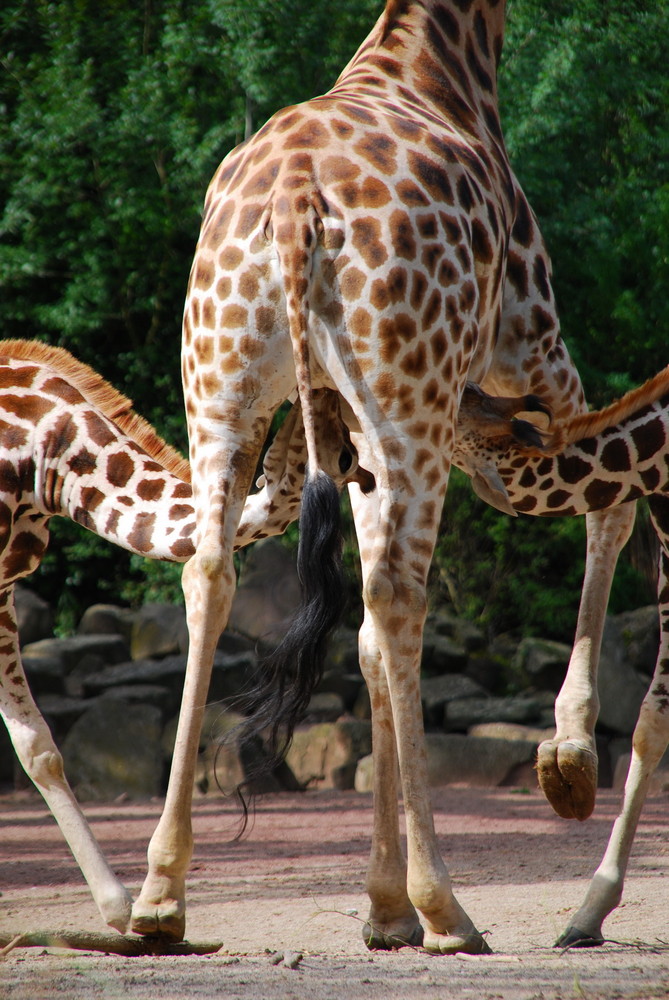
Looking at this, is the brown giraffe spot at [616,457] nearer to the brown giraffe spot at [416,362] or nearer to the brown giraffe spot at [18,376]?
the brown giraffe spot at [416,362]

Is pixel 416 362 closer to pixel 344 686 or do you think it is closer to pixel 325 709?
pixel 325 709

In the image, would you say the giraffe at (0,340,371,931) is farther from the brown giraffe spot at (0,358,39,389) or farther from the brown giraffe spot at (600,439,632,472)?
the brown giraffe spot at (600,439,632,472)

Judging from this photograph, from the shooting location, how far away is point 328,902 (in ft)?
16.3

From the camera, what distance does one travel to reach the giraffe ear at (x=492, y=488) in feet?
13.6

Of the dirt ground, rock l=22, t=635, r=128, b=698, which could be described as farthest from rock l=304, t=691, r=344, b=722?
rock l=22, t=635, r=128, b=698

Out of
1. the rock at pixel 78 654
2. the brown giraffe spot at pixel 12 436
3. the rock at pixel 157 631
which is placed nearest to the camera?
the brown giraffe spot at pixel 12 436

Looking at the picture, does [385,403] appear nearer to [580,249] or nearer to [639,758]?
[639,758]

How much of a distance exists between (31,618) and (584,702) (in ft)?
23.8

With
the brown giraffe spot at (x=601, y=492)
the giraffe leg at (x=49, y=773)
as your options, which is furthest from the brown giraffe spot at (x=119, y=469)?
the brown giraffe spot at (x=601, y=492)

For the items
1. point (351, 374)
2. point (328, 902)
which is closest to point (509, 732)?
point (328, 902)

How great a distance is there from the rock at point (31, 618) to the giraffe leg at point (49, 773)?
595 centimetres

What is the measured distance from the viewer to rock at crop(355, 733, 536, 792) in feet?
28.6

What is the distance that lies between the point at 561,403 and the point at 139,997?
3.16m

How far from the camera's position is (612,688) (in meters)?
9.66
